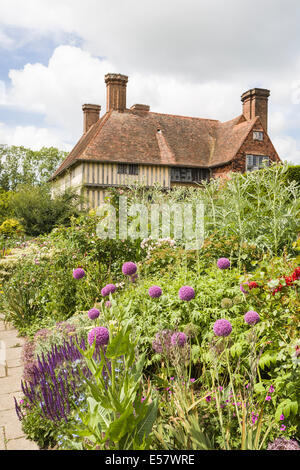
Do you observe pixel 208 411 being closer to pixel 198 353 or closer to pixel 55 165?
pixel 198 353

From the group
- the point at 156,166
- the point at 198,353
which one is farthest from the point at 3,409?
the point at 156,166

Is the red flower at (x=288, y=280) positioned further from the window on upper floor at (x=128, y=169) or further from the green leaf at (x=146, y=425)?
the window on upper floor at (x=128, y=169)

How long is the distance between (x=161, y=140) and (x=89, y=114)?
6.53 m

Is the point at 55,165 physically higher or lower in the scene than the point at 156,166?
higher

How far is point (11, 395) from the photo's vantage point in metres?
3.04

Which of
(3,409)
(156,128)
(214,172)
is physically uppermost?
(156,128)

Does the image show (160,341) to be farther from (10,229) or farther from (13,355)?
(10,229)

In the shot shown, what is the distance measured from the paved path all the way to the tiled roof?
53.5ft

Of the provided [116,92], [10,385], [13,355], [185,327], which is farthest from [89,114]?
[185,327]

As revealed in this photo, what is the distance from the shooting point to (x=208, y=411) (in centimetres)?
232

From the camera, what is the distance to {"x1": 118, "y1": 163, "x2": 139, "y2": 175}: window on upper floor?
20.9 metres

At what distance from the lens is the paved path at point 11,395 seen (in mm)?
2373

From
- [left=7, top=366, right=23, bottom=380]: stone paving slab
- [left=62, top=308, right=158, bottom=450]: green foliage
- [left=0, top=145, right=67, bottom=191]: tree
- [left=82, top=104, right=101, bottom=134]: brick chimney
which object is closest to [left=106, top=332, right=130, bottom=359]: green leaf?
[left=62, top=308, right=158, bottom=450]: green foliage
